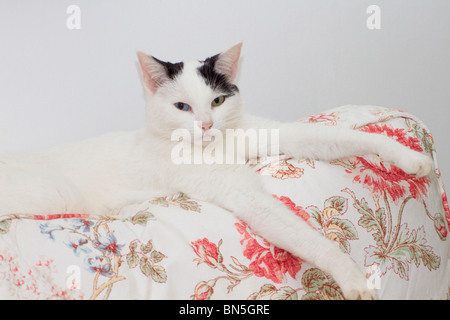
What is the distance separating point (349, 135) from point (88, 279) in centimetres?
76

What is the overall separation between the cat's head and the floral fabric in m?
0.19

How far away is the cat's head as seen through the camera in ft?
4.30

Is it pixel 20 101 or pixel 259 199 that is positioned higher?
pixel 20 101

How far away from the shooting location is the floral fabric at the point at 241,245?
3.25ft

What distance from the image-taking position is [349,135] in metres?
1.29

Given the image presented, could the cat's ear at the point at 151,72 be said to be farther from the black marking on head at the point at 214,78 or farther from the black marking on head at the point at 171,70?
the black marking on head at the point at 214,78

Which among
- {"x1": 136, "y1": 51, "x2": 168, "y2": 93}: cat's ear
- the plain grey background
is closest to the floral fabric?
{"x1": 136, "y1": 51, "x2": 168, "y2": 93}: cat's ear
